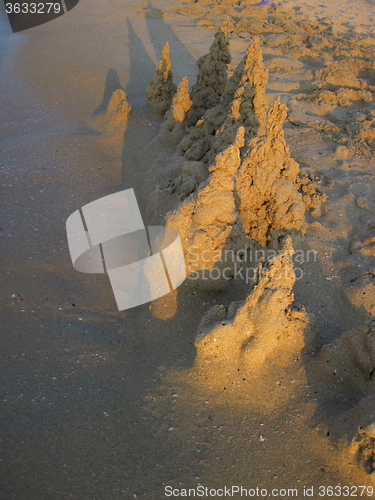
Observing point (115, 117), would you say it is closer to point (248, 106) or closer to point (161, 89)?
point (161, 89)

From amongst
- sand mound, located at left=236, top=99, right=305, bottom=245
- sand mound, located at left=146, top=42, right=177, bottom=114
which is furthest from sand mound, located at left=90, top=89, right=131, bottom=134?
sand mound, located at left=236, top=99, right=305, bottom=245

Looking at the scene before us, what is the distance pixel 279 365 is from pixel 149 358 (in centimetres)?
94

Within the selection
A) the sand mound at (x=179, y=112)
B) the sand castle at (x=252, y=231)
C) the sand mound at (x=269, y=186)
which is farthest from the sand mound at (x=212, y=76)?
the sand mound at (x=269, y=186)

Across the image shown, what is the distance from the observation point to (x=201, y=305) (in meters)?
3.21

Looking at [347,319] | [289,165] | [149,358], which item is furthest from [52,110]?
[347,319]

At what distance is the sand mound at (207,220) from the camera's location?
3.19 m

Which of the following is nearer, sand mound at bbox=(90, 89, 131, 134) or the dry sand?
the dry sand

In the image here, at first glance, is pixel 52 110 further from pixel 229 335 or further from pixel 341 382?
pixel 341 382

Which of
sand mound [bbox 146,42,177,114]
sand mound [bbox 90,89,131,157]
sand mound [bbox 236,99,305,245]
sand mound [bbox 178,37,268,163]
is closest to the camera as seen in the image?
sand mound [bbox 236,99,305,245]

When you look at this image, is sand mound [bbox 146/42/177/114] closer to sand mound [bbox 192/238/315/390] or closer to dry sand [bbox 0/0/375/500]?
dry sand [bbox 0/0/375/500]

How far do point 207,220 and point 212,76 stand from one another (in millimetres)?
2833

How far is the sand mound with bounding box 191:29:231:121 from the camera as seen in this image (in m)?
5.04

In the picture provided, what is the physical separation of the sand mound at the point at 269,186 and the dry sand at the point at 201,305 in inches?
0.5

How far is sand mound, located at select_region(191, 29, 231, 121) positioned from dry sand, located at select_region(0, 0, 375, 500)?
0.08ft
